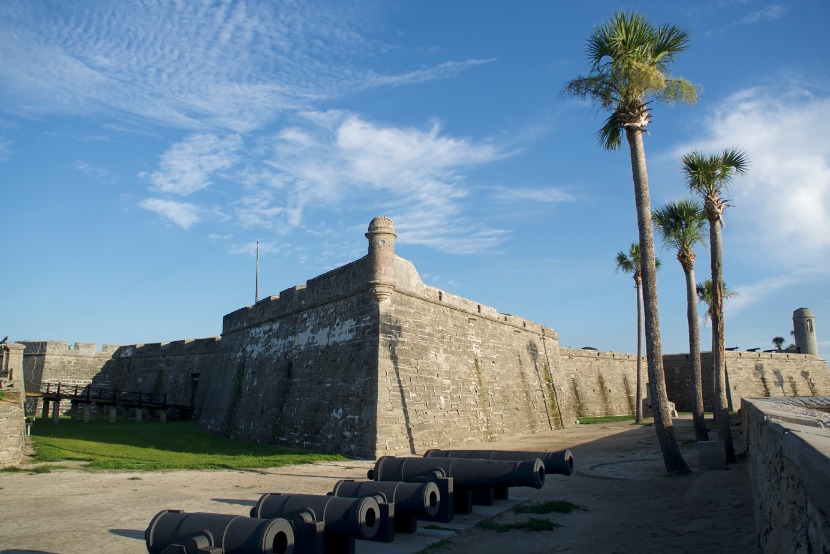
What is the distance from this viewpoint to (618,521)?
26.3 ft

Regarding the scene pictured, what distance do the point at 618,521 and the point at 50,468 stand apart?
11041 millimetres

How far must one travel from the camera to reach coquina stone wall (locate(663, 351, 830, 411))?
34.5 meters

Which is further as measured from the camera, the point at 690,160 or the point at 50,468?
the point at 690,160

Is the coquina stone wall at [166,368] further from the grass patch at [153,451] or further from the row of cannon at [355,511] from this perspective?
the row of cannon at [355,511]

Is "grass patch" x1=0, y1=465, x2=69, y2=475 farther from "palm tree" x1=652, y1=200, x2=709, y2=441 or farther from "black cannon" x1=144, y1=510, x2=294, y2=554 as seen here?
"palm tree" x1=652, y1=200, x2=709, y2=441

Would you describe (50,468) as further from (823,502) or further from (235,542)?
(823,502)

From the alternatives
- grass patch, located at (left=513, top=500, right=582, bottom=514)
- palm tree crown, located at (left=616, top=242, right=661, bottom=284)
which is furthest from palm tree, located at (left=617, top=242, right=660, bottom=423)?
grass patch, located at (left=513, top=500, right=582, bottom=514)

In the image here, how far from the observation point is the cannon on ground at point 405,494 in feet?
22.5

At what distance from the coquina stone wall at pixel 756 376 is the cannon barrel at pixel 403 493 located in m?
30.3

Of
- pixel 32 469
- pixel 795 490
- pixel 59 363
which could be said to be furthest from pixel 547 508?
pixel 59 363

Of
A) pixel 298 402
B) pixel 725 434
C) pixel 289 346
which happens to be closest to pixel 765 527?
pixel 725 434

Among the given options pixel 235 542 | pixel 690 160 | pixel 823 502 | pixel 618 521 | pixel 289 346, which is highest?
pixel 690 160

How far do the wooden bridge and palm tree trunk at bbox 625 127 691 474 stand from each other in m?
22.5

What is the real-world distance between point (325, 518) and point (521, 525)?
3.13 metres
